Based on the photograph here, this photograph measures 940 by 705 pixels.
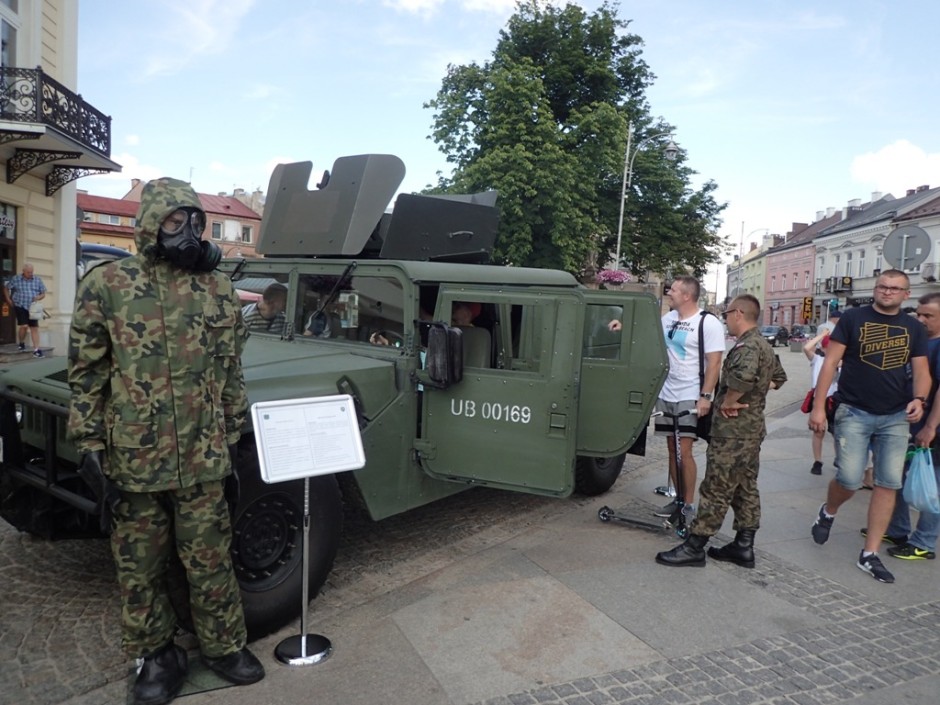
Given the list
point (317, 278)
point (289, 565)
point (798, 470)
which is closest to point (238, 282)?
point (317, 278)

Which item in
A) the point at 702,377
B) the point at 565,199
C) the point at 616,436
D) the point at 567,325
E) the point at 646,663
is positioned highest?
the point at 565,199

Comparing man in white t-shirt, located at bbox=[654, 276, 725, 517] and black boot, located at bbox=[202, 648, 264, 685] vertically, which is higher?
man in white t-shirt, located at bbox=[654, 276, 725, 517]

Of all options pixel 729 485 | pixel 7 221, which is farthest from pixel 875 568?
pixel 7 221

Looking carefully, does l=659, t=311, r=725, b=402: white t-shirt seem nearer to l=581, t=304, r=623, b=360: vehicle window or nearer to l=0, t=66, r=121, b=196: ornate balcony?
l=581, t=304, r=623, b=360: vehicle window

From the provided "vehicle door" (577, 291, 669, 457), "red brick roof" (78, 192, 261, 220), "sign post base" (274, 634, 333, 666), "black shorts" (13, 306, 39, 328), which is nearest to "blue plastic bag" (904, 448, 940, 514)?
"vehicle door" (577, 291, 669, 457)

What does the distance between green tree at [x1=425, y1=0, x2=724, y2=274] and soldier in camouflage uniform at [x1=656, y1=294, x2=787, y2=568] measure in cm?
1675

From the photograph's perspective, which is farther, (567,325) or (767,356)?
(767,356)

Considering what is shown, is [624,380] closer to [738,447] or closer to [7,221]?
[738,447]

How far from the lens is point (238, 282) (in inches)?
196

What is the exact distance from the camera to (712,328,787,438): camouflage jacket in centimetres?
424

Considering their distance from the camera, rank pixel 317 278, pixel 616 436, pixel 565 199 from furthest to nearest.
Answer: pixel 565 199 → pixel 616 436 → pixel 317 278

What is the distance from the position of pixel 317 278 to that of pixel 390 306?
2.12ft

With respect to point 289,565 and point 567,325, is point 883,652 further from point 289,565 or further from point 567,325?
point 289,565

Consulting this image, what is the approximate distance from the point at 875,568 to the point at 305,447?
11.6 ft
